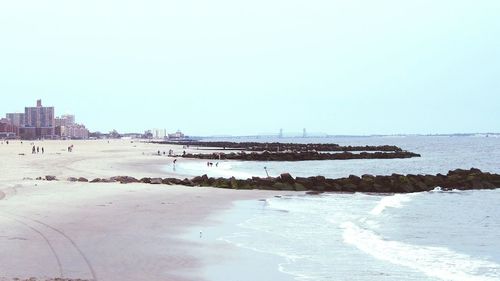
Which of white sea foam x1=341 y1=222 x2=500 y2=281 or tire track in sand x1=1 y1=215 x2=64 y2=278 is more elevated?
tire track in sand x1=1 y1=215 x2=64 y2=278

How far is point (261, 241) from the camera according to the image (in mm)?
12406

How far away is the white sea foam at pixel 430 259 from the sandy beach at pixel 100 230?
3.71 meters

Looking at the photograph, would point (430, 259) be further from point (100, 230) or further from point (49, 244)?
point (49, 244)

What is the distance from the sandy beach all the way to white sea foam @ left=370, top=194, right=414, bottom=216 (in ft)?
16.6

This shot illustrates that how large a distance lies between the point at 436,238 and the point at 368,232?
1611 millimetres

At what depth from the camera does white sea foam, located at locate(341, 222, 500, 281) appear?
9.72 metres

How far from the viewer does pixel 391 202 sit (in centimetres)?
2256

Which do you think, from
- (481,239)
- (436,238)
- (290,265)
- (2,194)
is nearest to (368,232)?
(436,238)

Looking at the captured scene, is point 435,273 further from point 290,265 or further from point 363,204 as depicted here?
point 363,204

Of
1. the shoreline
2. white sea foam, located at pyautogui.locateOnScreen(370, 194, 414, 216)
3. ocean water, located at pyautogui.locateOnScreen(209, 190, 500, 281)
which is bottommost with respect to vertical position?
white sea foam, located at pyautogui.locateOnScreen(370, 194, 414, 216)

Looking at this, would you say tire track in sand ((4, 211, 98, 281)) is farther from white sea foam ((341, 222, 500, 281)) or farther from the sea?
white sea foam ((341, 222, 500, 281))

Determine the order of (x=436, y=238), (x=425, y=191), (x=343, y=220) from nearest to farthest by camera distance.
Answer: (x=436, y=238), (x=343, y=220), (x=425, y=191)

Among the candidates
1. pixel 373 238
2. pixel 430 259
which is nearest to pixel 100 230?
pixel 373 238

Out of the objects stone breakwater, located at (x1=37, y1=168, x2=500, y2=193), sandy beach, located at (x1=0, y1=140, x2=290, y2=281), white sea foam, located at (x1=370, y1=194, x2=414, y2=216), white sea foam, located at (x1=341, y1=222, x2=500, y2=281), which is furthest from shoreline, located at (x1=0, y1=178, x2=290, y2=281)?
white sea foam, located at (x1=370, y1=194, x2=414, y2=216)
